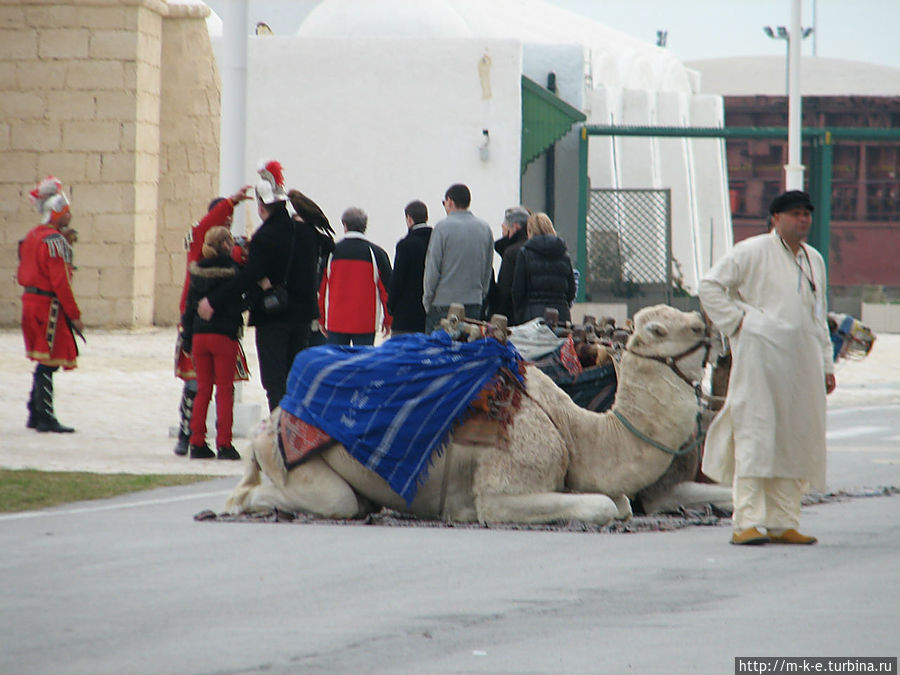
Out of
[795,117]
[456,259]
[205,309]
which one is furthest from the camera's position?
[795,117]

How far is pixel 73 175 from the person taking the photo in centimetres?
2517

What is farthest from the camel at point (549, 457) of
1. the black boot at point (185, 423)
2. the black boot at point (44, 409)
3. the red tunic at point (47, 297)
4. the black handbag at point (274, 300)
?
the black boot at point (44, 409)

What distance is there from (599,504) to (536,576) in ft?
3.80

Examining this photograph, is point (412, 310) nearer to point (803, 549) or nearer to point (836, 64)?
point (803, 549)

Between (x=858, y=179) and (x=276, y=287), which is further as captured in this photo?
(x=858, y=179)

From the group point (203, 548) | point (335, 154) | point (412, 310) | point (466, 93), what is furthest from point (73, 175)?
point (203, 548)

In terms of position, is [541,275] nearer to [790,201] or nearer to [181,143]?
[790,201]

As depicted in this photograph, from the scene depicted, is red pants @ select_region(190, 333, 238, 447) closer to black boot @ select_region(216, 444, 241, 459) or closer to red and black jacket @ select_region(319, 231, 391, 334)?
black boot @ select_region(216, 444, 241, 459)

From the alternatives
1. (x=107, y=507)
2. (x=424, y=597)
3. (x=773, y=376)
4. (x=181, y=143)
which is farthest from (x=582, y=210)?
(x=424, y=597)

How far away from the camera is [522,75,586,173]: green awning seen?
85.8 ft

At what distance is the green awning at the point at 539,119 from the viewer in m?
26.2

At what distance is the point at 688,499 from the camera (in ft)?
27.6

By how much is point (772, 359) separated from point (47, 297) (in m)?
7.38

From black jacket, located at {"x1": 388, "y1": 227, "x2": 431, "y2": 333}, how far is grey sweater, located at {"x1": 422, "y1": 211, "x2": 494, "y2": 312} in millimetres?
573
